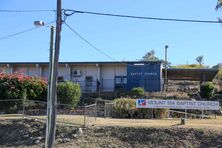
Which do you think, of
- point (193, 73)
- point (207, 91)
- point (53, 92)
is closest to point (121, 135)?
point (53, 92)

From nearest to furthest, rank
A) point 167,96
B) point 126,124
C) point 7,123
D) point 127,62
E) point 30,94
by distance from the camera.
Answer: point 126,124, point 7,123, point 30,94, point 167,96, point 127,62

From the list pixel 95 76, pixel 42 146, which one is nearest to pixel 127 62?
pixel 95 76

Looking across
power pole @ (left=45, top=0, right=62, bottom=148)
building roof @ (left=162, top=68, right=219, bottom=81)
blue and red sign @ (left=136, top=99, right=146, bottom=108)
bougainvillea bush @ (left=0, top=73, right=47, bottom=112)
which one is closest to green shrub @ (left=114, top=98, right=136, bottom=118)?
blue and red sign @ (left=136, top=99, right=146, bottom=108)

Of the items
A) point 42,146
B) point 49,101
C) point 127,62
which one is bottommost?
point 42,146

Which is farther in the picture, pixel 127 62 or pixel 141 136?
pixel 127 62

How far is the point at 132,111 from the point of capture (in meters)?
33.0

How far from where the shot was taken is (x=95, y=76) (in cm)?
5150

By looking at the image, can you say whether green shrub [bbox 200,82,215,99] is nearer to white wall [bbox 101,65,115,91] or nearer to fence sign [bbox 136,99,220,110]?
white wall [bbox 101,65,115,91]

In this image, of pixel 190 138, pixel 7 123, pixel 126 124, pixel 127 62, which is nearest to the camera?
pixel 190 138

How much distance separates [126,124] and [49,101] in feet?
18.9

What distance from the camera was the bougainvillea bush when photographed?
123 ft

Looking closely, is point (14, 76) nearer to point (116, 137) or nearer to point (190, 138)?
A: point (116, 137)

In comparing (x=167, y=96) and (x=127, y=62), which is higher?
(x=127, y=62)

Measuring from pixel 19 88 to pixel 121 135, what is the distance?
14213mm
